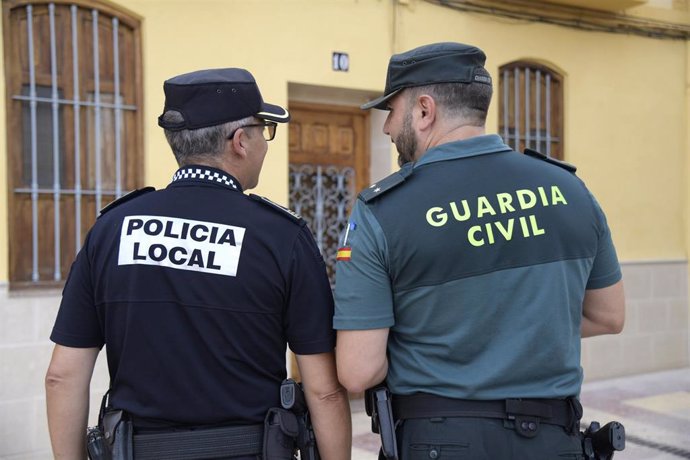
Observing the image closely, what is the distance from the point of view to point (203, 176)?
180 cm

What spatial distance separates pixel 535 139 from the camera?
638cm

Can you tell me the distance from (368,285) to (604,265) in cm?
70

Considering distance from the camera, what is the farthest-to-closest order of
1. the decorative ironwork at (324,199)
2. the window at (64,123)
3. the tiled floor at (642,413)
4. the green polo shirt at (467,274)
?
the decorative ironwork at (324,199), the tiled floor at (642,413), the window at (64,123), the green polo shirt at (467,274)

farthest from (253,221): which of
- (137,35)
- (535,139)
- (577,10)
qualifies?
(577,10)

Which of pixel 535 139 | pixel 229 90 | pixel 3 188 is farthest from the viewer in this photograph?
pixel 535 139

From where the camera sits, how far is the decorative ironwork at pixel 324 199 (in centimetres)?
552

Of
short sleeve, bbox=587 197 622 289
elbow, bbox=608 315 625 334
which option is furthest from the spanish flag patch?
elbow, bbox=608 315 625 334

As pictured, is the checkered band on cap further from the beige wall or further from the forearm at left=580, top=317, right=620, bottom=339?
the beige wall

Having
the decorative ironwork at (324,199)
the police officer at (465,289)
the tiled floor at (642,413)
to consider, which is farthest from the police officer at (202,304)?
the decorative ironwork at (324,199)

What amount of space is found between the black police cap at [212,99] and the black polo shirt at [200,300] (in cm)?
13

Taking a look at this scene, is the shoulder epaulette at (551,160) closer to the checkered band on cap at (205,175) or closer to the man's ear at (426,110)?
the man's ear at (426,110)

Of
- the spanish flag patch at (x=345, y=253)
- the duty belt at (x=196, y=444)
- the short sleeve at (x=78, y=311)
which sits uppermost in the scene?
the spanish flag patch at (x=345, y=253)

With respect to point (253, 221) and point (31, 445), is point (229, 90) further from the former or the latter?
point (31, 445)

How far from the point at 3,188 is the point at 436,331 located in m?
3.44
